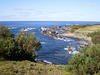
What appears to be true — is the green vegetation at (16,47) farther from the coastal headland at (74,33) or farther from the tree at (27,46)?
the coastal headland at (74,33)

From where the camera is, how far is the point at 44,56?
39094 mm

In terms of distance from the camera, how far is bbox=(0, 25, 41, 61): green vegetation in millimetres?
24427

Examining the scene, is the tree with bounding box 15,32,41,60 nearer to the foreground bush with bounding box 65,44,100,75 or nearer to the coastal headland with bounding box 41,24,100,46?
the foreground bush with bounding box 65,44,100,75

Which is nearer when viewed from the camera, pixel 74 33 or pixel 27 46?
pixel 27 46

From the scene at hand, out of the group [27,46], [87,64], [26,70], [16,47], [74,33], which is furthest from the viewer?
[74,33]

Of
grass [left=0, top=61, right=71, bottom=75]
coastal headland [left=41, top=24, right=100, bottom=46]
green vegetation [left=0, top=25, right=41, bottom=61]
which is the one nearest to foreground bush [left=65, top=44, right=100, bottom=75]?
grass [left=0, top=61, right=71, bottom=75]

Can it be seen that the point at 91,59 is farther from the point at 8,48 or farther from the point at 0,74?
the point at 8,48

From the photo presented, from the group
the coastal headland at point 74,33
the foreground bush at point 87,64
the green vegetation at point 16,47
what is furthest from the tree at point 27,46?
the coastal headland at point 74,33

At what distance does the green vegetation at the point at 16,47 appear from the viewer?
24427 mm

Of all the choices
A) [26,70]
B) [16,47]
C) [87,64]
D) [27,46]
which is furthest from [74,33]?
[26,70]

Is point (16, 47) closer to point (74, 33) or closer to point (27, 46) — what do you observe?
point (27, 46)

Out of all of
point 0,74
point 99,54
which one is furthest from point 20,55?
point 99,54

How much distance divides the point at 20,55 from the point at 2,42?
5.48 meters

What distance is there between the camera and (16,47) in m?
28.1
